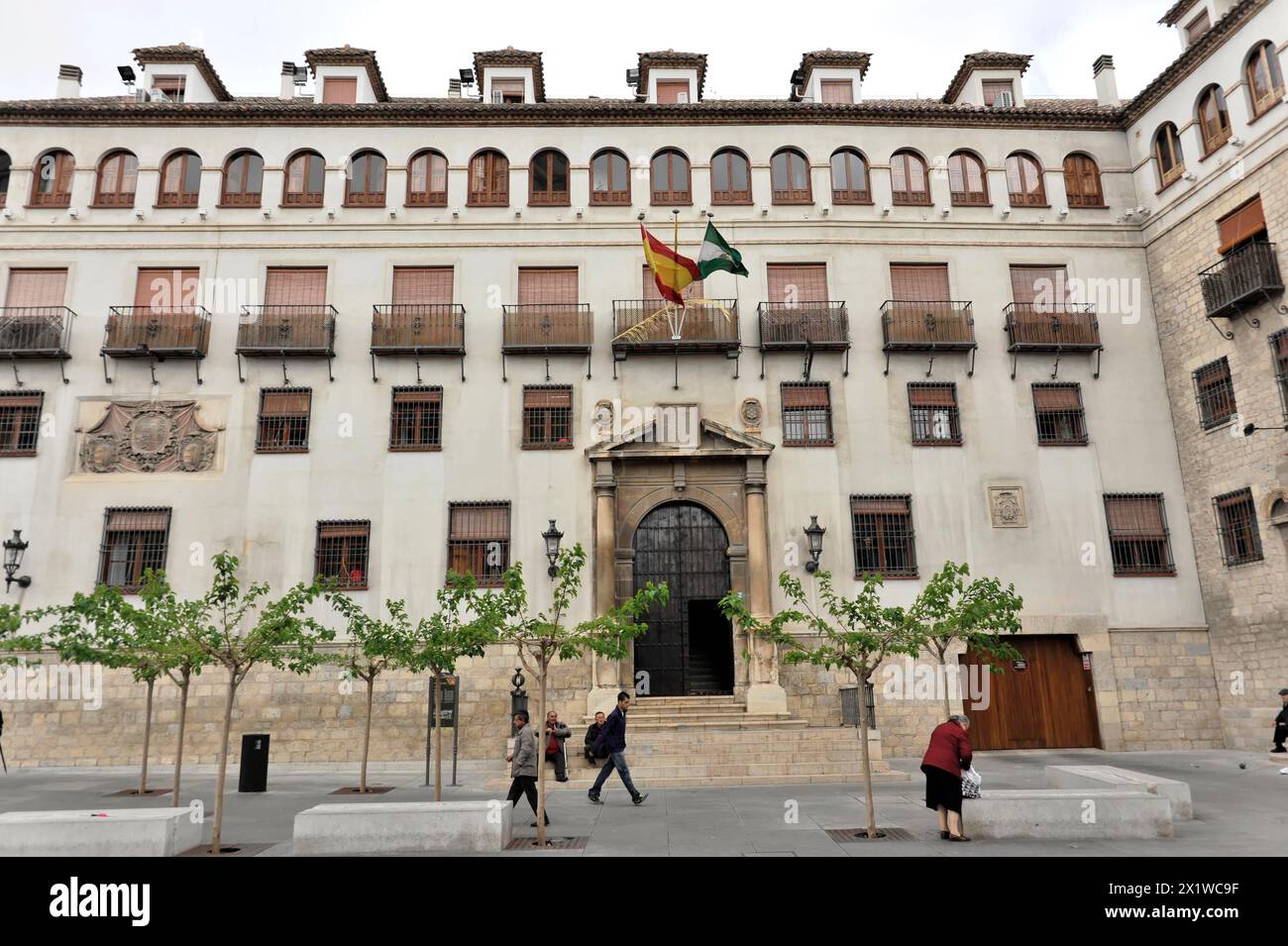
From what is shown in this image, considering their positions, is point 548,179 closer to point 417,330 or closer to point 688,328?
point 417,330

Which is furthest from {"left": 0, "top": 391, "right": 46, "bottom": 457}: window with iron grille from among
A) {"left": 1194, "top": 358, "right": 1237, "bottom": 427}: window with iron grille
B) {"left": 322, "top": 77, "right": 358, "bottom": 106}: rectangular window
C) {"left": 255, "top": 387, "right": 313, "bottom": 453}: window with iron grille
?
{"left": 1194, "top": 358, "right": 1237, "bottom": 427}: window with iron grille

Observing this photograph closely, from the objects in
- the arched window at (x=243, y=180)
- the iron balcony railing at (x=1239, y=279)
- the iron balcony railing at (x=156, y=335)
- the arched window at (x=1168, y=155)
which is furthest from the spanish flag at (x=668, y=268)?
the arched window at (x=1168, y=155)

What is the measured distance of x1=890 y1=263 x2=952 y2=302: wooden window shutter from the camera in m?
24.3

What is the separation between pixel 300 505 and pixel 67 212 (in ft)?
35.0

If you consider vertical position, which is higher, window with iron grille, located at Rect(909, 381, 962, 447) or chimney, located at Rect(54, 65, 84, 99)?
chimney, located at Rect(54, 65, 84, 99)

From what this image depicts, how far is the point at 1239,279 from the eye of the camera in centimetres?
2072

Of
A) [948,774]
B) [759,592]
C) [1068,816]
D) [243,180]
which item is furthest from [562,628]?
[243,180]

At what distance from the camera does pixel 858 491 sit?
74.6 ft

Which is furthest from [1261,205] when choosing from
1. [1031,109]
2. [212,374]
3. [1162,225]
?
[212,374]

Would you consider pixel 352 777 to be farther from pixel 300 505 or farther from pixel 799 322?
pixel 799 322

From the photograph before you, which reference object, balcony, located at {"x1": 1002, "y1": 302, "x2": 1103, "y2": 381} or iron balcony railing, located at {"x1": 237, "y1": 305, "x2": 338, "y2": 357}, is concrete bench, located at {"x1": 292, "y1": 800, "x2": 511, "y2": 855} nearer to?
iron balcony railing, located at {"x1": 237, "y1": 305, "x2": 338, "y2": 357}

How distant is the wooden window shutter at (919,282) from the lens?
79.7 ft

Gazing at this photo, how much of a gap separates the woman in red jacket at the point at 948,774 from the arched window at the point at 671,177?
1748 centimetres

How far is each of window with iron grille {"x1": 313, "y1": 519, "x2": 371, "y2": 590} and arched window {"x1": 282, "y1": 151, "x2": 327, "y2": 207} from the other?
29.9 feet
